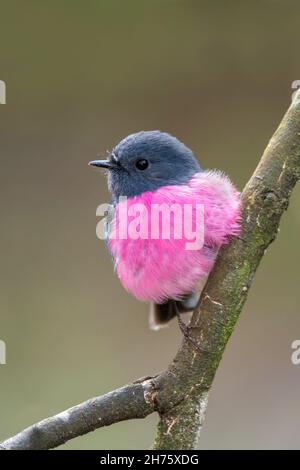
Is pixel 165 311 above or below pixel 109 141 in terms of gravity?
below

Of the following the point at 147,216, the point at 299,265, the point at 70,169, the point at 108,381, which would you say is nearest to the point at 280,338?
the point at 299,265

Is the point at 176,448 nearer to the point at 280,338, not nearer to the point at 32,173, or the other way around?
the point at 280,338

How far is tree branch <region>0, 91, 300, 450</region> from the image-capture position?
1.79 meters

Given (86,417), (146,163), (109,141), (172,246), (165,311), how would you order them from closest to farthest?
(86,417), (172,246), (146,163), (165,311), (109,141)

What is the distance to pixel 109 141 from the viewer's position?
4414mm

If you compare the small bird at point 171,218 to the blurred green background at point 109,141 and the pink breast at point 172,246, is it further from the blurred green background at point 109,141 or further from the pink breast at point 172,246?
the blurred green background at point 109,141

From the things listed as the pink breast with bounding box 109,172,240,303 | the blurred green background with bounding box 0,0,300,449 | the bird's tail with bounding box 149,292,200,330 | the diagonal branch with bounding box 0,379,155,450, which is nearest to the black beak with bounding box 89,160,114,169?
the pink breast with bounding box 109,172,240,303

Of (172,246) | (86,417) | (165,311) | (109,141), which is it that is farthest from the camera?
(109,141)

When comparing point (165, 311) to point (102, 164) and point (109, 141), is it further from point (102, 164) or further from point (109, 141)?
point (109, 141)

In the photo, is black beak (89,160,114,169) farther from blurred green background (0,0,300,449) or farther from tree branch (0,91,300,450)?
blurred green background (0,0,300,449)

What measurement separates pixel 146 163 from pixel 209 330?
2.27ft

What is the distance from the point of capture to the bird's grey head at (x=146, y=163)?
7.45ft

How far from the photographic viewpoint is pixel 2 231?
14.5 feet

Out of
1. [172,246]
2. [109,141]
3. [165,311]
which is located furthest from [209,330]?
[109,141]
